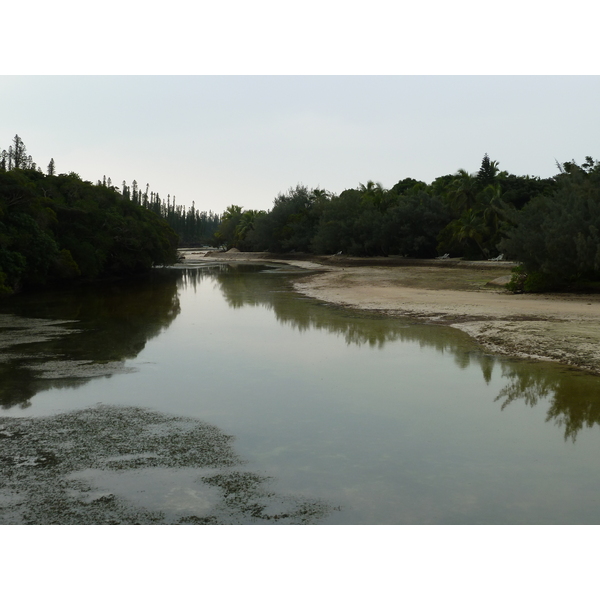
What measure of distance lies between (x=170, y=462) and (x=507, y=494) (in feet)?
11.9

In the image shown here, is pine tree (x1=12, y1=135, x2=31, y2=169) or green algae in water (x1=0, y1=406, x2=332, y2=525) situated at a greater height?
pine tree (x1=12, y1=135, x2=31, y2=169)

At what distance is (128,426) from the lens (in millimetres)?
8461

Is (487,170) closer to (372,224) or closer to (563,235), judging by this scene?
(372,224)

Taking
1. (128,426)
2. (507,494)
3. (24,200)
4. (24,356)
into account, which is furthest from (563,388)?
(24,200)

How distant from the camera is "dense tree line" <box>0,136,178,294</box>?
87.0ft

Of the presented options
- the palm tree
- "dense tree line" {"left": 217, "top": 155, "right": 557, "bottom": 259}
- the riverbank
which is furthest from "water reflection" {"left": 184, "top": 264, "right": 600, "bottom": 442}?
the palm tree

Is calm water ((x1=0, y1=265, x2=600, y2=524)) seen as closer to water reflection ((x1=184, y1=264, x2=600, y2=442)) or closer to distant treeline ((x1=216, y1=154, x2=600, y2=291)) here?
water reflection ((x1=184, y1=264, x2=600, y2=442))

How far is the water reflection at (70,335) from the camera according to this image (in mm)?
11219

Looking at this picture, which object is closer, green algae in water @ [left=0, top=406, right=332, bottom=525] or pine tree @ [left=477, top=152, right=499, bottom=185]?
green algae in water @ [left=0, top=406, right=332, bottom=525]

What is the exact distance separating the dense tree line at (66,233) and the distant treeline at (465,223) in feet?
65.8

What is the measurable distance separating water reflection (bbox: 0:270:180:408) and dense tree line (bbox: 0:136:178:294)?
1884 mm

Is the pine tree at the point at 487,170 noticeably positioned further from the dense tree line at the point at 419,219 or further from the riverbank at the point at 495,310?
the riverbank at the point at 495,310

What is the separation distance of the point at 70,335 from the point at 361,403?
9.70m

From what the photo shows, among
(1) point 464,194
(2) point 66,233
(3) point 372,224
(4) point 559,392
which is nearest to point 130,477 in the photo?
(4) point 559,392
